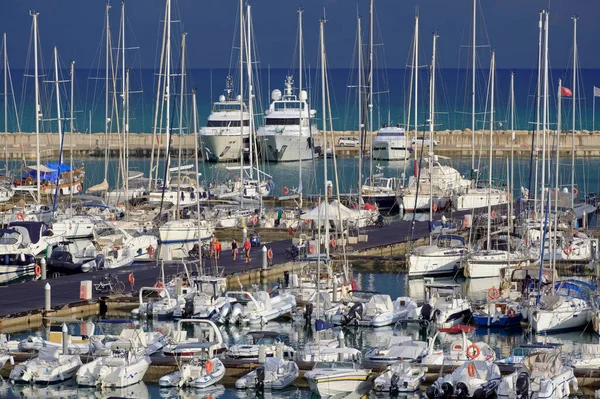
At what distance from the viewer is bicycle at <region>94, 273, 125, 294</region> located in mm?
40281

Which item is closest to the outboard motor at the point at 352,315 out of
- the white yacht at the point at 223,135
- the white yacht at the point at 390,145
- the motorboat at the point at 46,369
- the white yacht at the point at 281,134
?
the motorboat at the point at 46,369

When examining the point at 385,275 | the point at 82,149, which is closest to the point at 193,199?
the point at 385,275

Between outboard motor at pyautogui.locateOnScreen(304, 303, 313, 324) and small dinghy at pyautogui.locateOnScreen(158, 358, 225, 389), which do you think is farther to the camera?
outboard motor at pyautogui.locateOnScreen(304, 303, 313, 324)

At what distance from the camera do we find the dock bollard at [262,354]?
30797 mm

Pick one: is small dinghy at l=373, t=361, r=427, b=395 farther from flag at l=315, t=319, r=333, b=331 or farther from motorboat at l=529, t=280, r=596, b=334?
motorboat at l=529, t=280, r=596, b=334

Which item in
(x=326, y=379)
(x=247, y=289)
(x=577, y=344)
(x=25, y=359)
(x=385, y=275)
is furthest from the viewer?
(x=385, y=275)

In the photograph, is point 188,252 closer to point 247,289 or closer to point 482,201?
point 247,289

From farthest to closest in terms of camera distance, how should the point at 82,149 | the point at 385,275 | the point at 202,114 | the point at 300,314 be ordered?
the point at 202,114 < the point at 82,149 < the point at 385,275 < the point at 300,314

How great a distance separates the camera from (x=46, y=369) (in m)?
30.4

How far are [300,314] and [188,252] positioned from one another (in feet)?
37.3

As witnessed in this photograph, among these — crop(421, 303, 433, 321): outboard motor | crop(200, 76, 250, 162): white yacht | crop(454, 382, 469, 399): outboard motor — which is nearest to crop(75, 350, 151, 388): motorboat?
crop(454, 382, 469, 399): outboard motor

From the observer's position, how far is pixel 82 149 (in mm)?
99312

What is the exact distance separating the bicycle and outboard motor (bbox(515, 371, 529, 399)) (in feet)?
52.8

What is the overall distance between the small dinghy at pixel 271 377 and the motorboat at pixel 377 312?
22.3ft
